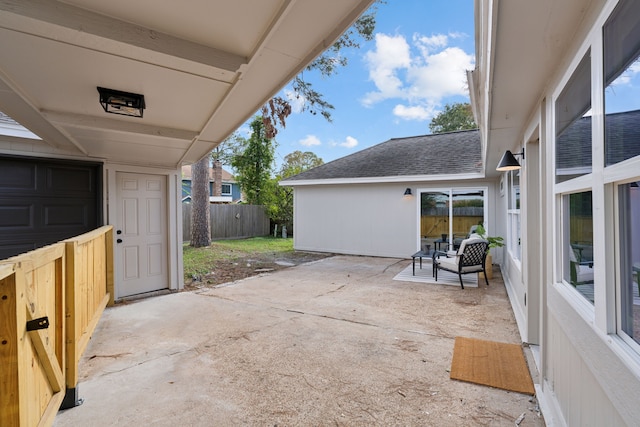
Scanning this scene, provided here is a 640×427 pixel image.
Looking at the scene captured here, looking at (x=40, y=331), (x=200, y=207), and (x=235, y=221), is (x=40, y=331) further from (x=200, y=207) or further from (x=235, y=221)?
(x=235, y=221)

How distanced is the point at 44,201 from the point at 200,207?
7.53 m

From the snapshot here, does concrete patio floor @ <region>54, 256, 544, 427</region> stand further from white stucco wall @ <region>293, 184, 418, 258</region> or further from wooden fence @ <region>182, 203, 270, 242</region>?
wooden fence @ <region>182, 203, 270, 242</region>

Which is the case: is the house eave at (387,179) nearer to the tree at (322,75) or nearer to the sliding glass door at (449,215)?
the sliding glass door at (449,215)

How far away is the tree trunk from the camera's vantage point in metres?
11.9

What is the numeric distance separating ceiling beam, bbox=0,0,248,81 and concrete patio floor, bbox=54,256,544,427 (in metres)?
2.42

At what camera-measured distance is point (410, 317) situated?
4336 mm

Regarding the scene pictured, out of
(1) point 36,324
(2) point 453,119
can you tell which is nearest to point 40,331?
(1) point 36,324

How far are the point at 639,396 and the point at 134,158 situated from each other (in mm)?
5794

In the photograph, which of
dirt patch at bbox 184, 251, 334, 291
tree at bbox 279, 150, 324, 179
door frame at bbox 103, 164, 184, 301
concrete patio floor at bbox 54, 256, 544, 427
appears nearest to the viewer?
concrete patio floor at bbox 54, 256, 544, 427

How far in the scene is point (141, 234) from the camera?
5453mm

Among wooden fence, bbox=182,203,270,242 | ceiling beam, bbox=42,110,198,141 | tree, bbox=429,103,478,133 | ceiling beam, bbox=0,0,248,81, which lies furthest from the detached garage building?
tree, bbox=429,103,478,133

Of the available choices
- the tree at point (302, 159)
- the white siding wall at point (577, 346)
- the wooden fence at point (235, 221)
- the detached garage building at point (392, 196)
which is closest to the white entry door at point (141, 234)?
the white siding wall at point (577, 346)

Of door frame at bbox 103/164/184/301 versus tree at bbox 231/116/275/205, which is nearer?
door frame at bbox 103/164/184/301

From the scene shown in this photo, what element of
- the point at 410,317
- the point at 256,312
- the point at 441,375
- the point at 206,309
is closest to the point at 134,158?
the point at 206,309
